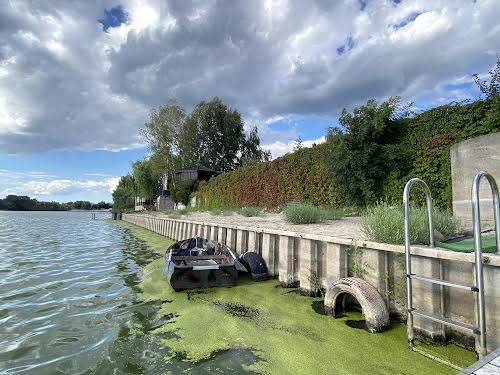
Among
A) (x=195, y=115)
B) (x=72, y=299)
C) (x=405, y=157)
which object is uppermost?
(x=195, y=115)

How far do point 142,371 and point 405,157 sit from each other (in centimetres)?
916

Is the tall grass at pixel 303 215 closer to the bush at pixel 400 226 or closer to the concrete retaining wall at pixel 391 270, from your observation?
the concrete retaining wall at pixel 391 270

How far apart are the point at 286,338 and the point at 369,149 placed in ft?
25.1

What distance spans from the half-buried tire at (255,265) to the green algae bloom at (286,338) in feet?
2.82

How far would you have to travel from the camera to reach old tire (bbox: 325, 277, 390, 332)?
12.1 feet

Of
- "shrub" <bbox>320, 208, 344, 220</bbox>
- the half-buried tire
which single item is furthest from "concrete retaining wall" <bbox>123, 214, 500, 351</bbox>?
"shrub" <bbox>320, 208, 344, 220</bbox>

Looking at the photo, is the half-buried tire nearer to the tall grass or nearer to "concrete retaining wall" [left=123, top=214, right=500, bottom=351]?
"concrete retaining wall" [left=123, top=214, right=500, bottom=351]

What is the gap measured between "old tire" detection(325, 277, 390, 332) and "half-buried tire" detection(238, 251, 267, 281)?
227cm

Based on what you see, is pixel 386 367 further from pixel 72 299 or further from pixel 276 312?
pixel 72 299

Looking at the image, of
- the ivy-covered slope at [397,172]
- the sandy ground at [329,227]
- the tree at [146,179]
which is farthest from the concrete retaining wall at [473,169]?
the tree at [146,179]

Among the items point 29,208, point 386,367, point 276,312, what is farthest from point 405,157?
point 29,208

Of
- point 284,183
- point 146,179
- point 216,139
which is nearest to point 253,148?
point 216,139

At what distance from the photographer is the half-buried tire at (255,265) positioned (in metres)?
6.40

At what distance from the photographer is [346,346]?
3.40 m
